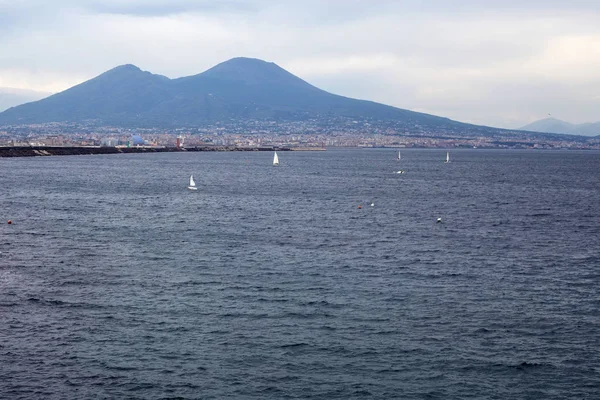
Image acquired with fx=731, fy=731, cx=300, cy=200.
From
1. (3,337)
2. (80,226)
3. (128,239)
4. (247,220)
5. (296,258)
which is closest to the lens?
(3,337)

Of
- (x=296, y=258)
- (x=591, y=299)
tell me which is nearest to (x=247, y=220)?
(x=296, y=258)

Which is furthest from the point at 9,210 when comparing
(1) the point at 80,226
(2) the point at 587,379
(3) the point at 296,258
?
(2) the point at 587,379

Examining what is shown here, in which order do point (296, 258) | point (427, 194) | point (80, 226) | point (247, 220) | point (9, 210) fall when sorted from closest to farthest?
point (296, 258), point (80, 226), point (247, 220), point (9, 210), point (427, 194)

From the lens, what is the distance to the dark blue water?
2250 cm

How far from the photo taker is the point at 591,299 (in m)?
32.0

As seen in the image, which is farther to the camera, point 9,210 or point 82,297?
→ point 9,210

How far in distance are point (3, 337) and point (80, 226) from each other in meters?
28.1

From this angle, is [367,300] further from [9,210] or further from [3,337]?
[9,210]

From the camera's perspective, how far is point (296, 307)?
30109 mm

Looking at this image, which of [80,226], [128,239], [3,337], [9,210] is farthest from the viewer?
[9,210]

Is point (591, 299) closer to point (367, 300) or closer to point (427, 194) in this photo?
point (367, 300)

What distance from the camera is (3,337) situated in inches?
1020

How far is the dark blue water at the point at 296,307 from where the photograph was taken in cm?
2250

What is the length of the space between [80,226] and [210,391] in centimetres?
3463
